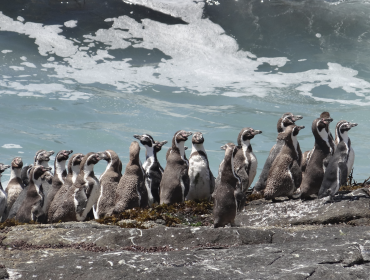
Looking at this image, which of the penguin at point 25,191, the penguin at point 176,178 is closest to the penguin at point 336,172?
the penguin at point 176,178

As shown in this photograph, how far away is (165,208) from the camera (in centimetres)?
786

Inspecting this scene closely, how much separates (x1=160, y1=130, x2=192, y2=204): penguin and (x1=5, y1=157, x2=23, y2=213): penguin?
122 inches

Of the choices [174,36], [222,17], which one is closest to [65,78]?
[174,36]

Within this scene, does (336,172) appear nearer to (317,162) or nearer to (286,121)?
(317,162)

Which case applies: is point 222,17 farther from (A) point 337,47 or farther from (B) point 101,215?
(B) point 101,215

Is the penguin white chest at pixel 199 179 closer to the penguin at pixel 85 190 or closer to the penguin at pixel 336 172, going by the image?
the penguin at pixel 85 190

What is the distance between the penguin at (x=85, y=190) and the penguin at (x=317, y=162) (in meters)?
3.50

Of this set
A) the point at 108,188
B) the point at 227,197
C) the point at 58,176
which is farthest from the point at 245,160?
the point at 58,176

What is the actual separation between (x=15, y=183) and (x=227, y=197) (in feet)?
17.2

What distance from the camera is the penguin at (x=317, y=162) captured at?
7.42 meters

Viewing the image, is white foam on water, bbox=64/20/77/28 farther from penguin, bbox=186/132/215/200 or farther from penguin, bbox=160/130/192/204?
penguin, bbox=186/132/215/200

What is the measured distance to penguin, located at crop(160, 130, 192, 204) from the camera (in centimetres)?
841

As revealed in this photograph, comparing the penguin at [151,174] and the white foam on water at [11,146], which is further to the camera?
the white foam on water at [11,146]

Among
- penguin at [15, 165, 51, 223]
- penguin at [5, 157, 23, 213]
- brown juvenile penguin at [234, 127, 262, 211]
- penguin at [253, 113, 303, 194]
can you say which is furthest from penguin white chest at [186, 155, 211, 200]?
penguin at [5, 157, 23, 213]
